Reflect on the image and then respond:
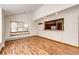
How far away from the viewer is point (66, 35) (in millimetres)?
5629

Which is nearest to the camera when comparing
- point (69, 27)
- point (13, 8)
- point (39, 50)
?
point (39, 50)

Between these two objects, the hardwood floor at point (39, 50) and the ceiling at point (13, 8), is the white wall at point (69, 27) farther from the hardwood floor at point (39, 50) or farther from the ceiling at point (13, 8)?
the ceiling at point (13, 8)

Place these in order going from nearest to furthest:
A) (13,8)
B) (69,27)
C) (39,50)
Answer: (39,50)
(13,8)
(69,27)

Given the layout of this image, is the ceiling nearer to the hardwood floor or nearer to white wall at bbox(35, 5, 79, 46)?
the hardwood floor

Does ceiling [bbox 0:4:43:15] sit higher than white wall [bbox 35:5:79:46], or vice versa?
ceiling [bbox 0:4:43:15]

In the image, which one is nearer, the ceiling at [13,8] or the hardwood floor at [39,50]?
the hardwood floor at [39,50]

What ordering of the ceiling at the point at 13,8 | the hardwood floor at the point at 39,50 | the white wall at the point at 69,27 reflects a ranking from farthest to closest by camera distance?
1. the white wall at the point at 69,27
2. the ceiling at the point at 13,8
3. the hardwood floor at the point at 39,50

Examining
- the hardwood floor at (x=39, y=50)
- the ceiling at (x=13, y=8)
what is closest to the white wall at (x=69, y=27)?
the hardwood floor at (x=39, y=50)

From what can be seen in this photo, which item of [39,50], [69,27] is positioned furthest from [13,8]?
[69,27]

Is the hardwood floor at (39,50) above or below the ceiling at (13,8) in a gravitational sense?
below

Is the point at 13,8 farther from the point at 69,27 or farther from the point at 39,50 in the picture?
the point at 69,27

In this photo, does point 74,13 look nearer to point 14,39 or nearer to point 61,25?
point 61,25

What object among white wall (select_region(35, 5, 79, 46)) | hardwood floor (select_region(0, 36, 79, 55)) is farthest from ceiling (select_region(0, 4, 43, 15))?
white wall (select_region(35, 5, 79, 46))
